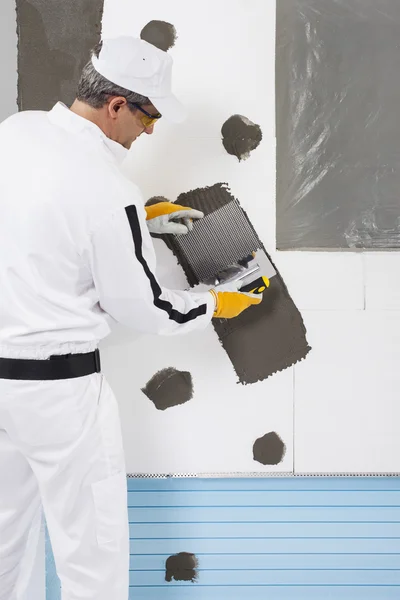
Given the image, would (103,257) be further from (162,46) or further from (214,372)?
(162,46)

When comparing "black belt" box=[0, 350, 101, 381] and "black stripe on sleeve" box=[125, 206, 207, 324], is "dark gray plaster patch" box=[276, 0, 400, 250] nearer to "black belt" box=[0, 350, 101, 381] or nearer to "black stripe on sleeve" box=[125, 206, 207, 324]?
"black stripe on sleeve" box=[125, 206, 207, 324]

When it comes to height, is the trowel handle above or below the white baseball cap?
below

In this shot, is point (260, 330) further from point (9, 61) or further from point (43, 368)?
point (9, 61)

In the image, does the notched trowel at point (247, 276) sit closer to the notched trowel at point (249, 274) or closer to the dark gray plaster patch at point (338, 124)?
the notched trowel at point (249, 274)

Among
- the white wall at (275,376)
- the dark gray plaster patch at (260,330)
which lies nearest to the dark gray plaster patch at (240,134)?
the white wall at (275,376)

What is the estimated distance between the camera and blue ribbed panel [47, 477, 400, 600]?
5.25ft

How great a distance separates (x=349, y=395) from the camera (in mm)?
1587

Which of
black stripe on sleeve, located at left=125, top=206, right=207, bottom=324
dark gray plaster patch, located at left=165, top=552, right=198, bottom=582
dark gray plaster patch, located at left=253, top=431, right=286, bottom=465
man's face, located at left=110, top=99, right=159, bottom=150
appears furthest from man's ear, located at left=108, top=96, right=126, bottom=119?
dark gray plaster patch, located at left=165, top=552, right=198, bottom=582

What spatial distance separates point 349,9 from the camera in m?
1.54

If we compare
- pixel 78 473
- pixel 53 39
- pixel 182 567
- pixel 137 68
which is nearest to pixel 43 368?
pixel 78 473

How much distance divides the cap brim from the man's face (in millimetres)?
14

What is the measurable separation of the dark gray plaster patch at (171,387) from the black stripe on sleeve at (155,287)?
1.02ft

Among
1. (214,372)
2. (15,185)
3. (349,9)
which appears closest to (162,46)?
(349,9)

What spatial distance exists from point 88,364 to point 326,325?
2.33ft
